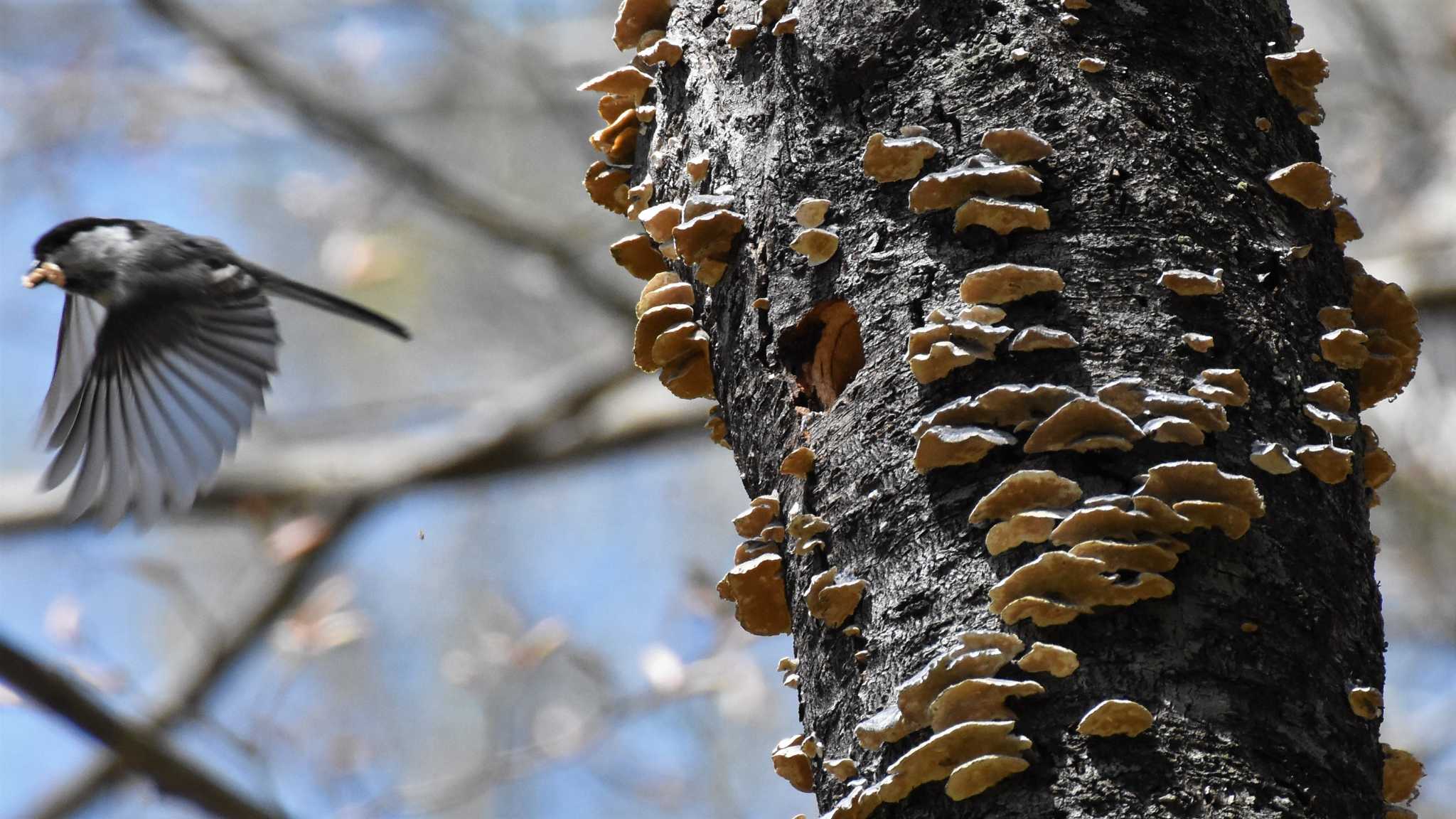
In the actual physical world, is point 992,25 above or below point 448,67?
below

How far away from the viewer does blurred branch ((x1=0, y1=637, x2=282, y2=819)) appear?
2055 mm

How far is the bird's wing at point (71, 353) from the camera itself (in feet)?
9.14

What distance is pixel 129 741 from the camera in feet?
7.44

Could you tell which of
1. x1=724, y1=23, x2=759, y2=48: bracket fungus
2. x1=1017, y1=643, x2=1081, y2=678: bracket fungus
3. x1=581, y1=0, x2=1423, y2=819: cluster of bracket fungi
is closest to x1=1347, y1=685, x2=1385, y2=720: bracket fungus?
x1=581, y1=0, x2=1423, y2=819: cluster of bracket fungi

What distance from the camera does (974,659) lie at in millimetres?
1057

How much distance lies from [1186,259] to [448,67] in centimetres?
629

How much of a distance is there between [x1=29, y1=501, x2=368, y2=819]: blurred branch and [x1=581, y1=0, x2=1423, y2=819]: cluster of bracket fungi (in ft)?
10.0

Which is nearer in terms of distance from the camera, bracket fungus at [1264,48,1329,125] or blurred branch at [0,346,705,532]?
bracket fungus at [1264,48,1329,125]

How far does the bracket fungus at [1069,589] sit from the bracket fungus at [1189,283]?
261mm

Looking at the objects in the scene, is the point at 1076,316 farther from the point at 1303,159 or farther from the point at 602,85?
the point at 602,85

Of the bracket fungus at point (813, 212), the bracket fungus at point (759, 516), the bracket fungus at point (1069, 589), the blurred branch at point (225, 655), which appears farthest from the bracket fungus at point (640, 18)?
the blurred branch at point (225, 655)

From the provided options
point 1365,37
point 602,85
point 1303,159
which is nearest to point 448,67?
point 1365,37

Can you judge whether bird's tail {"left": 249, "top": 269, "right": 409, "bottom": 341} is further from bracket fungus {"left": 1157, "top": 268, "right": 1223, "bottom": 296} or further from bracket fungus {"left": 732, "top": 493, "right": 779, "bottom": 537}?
bracket fungus {"left": 1157, "top": 268, "right": 1223, "bottom": 296}

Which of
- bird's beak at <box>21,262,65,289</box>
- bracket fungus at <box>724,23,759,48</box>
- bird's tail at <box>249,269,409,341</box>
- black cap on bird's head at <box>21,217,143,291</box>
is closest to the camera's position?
bracket fungus at <box>724,23,759,48</box>
